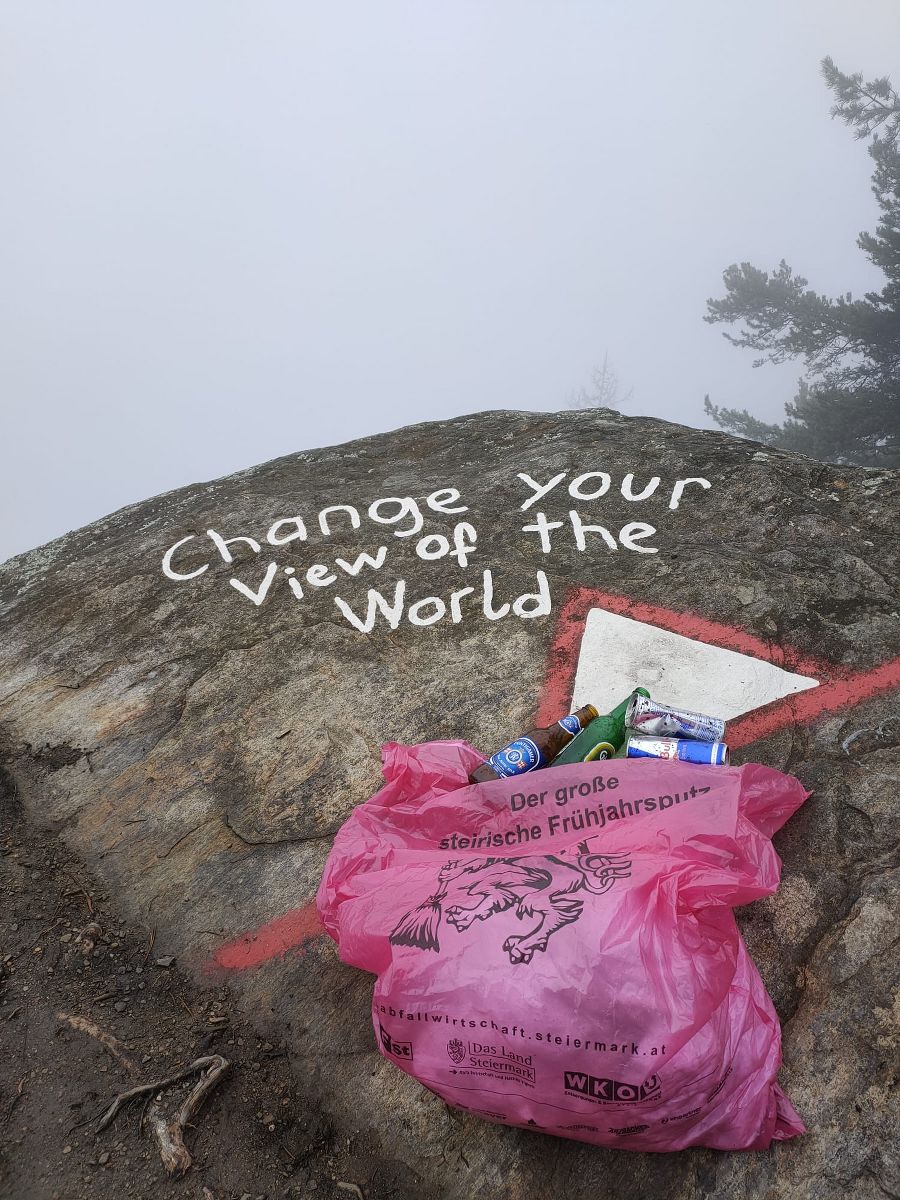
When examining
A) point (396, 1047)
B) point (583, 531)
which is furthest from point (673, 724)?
point (583, 531)

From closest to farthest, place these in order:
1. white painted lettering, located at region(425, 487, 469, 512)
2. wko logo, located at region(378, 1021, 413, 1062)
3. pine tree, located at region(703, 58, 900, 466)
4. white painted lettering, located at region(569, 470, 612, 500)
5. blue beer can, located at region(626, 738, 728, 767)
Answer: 1. wko logo, located at region(378, 1021, 413, 1062)
2. blue beer can, located at region(626, 738, 728, 767)
3. white painted lettering, located at region(569, 470, 612, 500)
4. white painted lettering, located at region(425, 487, 469, 512)
5. pine tree, located at region(703, 58, 900, 466)

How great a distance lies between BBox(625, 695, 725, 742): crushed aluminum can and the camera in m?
2.15

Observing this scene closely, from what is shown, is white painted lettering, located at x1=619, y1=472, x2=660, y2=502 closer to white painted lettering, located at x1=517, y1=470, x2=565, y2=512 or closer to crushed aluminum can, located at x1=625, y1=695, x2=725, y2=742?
white painted lettering, located at x1=517, y1=470, x2=565, y2=512

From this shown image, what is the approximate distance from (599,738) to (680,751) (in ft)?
1.17

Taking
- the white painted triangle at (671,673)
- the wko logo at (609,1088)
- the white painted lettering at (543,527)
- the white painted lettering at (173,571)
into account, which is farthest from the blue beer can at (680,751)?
the white painted lettering at (173,571)

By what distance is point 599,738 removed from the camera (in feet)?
7.61

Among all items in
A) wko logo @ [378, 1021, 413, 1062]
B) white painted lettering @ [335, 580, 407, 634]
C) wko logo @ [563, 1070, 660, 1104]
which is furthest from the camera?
white painted lettering @ [335, 580, 407, 634]

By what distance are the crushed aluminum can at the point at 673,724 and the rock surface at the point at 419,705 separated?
247 millimetres

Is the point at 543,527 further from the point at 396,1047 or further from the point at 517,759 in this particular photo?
the point at 396,1047

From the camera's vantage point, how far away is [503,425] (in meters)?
4.87

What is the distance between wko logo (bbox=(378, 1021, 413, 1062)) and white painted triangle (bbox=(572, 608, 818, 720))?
4.27ft

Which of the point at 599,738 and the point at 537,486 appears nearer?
the point at 599,738

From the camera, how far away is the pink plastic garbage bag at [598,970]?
140 cm

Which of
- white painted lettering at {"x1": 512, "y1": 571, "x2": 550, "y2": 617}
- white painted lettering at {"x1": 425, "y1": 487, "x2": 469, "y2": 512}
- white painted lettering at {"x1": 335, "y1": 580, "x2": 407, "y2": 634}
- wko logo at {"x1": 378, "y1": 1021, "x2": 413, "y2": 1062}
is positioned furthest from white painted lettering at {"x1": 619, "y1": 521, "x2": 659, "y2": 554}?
wko logo at {"x1": 378, "y1": 1021, "x2": 413, "y2": 1062}
